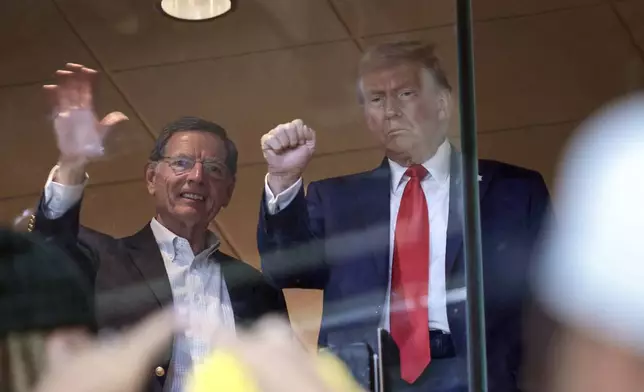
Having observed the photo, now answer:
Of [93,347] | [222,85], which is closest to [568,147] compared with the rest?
[222,85]

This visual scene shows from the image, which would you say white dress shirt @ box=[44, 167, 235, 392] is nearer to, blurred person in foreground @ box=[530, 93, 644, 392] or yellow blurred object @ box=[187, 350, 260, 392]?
yellow blurred object @ box=[187, 350, 260, 392]

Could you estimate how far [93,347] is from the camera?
4.25ft

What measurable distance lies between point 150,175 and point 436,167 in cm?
40

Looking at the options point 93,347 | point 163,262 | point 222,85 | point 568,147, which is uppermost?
point 222,85

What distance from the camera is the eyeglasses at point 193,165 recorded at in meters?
1.35

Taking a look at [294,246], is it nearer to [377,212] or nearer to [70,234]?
[377,212]

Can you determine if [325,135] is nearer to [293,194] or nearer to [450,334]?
[293,194]

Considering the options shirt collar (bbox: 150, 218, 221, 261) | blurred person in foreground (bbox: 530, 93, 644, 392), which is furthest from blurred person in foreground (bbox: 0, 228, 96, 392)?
blurred person in foreground (bbox: 530, 93, 644, 392)

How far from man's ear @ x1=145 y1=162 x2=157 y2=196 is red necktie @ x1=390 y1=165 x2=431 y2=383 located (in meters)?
0.34

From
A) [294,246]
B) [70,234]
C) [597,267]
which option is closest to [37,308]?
[70,234]

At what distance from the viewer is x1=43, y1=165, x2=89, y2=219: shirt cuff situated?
1.34 meters

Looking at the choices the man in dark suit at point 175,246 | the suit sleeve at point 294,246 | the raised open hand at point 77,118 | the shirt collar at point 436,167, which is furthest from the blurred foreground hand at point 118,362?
the shirt collar at point 436,167

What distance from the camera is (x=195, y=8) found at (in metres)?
1.45

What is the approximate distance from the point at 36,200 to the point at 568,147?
2.48 ft
